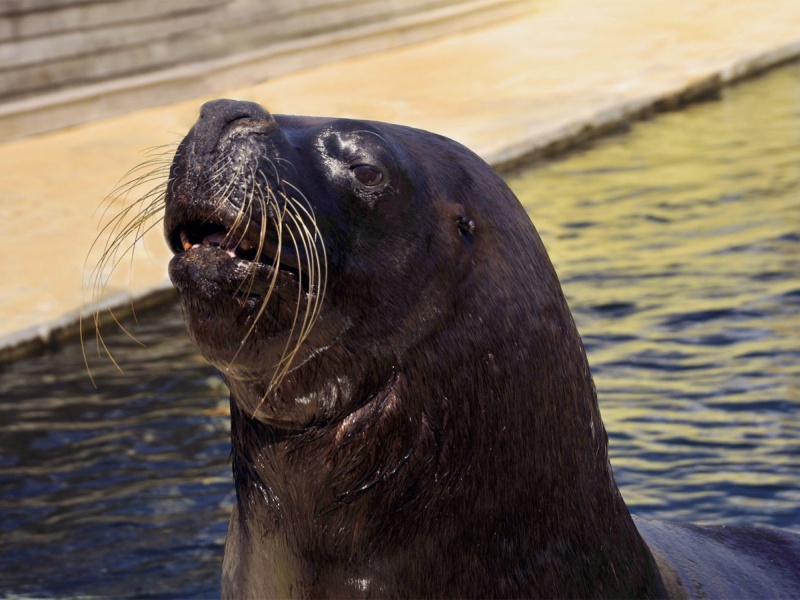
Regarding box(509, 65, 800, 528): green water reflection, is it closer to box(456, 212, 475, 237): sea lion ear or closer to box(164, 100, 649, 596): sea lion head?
box(164, 100, 649, 596): sea lion head

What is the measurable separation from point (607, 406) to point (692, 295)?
1.63 m

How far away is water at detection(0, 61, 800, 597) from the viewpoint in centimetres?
545

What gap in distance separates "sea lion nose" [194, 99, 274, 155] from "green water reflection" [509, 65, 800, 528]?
123 inches

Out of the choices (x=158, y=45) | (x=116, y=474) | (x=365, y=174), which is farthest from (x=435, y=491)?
(x=158, y=45)

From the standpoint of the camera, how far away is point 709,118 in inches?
497

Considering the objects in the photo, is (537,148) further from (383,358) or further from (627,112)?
(383,358)

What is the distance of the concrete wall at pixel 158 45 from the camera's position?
1261 cm

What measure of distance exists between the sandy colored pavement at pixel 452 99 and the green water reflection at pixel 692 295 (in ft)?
2.64

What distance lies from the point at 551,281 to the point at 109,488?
3.32m

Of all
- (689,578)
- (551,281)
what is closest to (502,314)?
(551,281)

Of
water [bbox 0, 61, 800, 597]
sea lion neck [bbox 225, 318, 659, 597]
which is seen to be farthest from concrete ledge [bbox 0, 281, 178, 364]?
sea lion neck [bbox 225, 318, 659, 597]

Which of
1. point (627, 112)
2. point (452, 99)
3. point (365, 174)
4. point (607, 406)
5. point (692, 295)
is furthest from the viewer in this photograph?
point (452, 99)

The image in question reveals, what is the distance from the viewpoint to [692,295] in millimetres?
7969

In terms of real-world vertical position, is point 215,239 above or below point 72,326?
above
